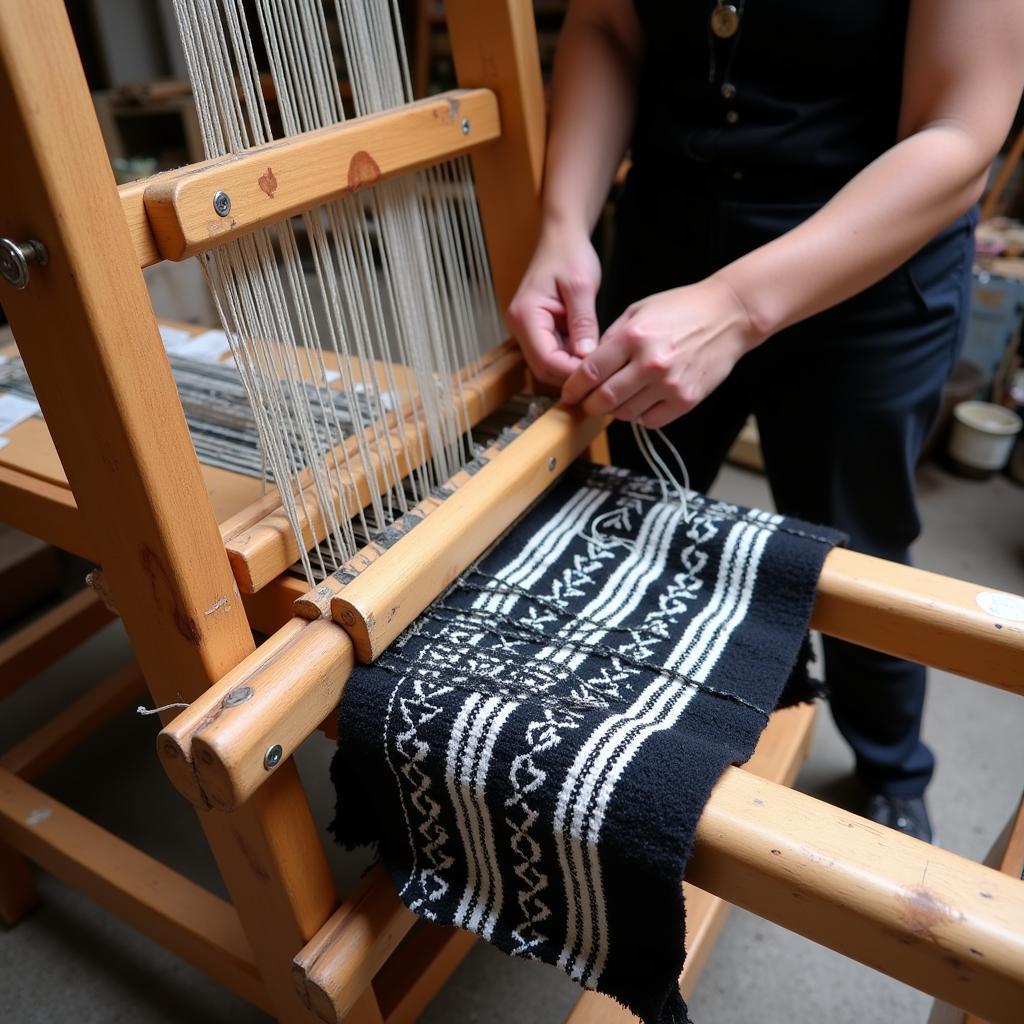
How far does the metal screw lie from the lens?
19.3 inches

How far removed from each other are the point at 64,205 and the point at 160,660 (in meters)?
0.29

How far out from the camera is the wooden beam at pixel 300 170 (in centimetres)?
47

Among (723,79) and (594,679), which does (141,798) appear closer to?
(594,679)

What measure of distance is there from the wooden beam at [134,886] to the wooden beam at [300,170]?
2.37ft

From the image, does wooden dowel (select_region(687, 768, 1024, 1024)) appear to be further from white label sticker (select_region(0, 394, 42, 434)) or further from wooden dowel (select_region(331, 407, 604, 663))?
white label sticker (select_region(0, 394, 42, 434))

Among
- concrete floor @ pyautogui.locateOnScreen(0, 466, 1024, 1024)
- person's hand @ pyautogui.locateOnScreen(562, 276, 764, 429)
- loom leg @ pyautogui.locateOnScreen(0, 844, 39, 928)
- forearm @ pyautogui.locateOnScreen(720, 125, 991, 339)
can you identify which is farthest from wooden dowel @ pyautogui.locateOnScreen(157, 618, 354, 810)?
loom leg @ pyautogui.locateOnScreen(0, 844, 39, 928)

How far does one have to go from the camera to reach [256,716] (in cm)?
48

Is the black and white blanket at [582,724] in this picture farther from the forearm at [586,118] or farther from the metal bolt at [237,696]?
the forearm at [586,118]

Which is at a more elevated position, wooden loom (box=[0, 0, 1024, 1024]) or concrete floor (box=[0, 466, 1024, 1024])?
wooden loom (box=[0, 0, 1024, 1024])

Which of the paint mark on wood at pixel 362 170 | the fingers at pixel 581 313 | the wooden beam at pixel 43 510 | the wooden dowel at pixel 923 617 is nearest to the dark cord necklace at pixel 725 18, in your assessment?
the fingers at pixel 581 313

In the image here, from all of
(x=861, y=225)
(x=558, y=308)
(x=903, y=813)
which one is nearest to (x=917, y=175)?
(x=861, y=225)

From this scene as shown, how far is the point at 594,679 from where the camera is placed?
1.85ft

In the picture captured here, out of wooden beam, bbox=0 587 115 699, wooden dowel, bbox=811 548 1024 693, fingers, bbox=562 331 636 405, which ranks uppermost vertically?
fingers, bbox=562 331 636 405

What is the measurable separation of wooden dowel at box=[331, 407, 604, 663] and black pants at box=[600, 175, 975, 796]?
9.1 inches
